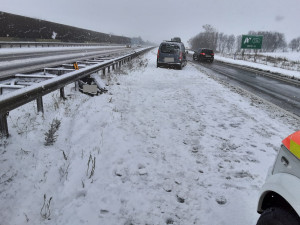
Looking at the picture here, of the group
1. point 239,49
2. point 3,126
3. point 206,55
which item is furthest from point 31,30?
point 239,49

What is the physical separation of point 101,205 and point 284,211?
1.79 metres

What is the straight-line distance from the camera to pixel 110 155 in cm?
354

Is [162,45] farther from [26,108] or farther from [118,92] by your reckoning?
[26,108]

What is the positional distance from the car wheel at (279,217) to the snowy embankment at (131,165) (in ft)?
2.99

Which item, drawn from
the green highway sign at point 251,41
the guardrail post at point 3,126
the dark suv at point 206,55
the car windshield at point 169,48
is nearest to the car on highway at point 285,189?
the guardrail post at point 3,126

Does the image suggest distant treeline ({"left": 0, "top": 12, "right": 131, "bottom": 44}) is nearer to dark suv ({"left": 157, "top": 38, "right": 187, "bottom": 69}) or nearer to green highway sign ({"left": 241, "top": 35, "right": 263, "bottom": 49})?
dark suv ({"left": 157, "top": 38, "right": 187, "bottom": 69})

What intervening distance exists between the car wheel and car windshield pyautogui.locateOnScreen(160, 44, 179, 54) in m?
15.1

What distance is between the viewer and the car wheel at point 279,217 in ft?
4.78

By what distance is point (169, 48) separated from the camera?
52.5 feet

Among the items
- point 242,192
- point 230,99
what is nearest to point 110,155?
point 242,192

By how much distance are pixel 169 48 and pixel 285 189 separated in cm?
1529

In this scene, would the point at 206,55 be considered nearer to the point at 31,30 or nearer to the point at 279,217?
the point at 31,30

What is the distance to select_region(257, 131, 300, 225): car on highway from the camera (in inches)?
57.0

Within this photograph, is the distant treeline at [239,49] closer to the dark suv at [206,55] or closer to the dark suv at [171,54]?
the dark suv at [206,55]
